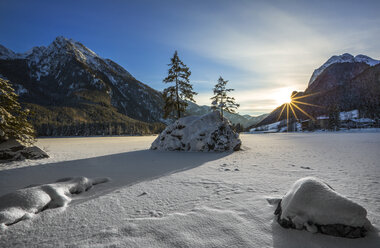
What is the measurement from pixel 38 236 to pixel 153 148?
11.1m

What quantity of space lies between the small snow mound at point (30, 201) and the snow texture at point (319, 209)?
366 centimetres

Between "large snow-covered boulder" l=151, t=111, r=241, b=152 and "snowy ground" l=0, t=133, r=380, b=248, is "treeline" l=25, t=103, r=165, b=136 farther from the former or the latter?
"snowy ground" l=0, t=133, r=380, b=248

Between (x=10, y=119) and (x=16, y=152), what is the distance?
1742mm

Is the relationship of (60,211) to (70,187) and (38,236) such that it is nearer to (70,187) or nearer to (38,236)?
(38,236)

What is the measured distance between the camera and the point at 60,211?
100 inches

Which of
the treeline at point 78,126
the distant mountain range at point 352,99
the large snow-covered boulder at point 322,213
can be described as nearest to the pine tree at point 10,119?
the large snow-covered boulder at point 322,213

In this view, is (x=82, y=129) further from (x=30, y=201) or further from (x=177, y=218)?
(x=177, y=218)

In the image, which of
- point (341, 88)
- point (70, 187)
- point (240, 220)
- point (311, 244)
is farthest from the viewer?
point (341, 88)

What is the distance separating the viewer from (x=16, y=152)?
25.1ft

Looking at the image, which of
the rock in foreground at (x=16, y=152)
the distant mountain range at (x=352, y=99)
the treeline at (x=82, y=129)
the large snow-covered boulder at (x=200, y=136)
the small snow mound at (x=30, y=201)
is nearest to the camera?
the small snow mound at (x=30, y=201)

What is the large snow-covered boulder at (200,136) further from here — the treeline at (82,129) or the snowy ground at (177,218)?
the treeline at (82,129)

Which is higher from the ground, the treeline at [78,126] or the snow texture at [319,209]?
the treeline at [78,126]

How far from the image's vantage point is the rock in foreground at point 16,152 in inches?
291

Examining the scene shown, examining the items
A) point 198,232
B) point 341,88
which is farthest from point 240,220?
point 341,88
